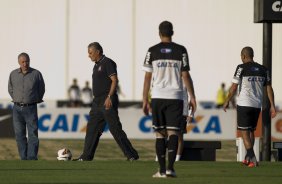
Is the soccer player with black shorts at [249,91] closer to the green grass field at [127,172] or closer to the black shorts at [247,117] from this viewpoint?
the black shorts at [247,117]

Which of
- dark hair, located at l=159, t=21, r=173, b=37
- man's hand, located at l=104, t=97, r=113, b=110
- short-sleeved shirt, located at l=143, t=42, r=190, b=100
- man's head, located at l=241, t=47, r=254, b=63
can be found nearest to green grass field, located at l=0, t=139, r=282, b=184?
Answer: man's hand, located at l=104, t=97, r=113, b=110

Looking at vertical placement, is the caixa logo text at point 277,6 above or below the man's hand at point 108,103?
above

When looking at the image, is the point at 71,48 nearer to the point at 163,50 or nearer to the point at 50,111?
the point at 50,111

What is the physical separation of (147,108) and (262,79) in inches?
141

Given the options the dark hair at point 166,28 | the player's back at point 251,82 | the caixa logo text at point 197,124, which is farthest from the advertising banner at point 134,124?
the dark hair at point 166,28

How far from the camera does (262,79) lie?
17.9m

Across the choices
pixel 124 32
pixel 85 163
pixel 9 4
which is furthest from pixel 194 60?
pixel 85 163

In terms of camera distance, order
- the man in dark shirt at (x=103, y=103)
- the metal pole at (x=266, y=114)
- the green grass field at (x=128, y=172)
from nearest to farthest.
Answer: the green grass field at (x=128, y=172) → the man in dark shirt at (x=103, y=103) → the metal pole at (x=266, y=114)

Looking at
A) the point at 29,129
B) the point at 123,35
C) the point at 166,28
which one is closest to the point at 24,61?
the point at 29,129

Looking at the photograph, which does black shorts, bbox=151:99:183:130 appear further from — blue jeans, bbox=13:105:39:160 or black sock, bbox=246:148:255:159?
blue jeans, bbox=13:105:39:160

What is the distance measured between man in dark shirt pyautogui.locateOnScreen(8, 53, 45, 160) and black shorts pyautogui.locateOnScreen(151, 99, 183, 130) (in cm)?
530

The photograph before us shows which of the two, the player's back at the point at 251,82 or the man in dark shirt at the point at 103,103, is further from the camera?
the man in dark shirt at the point at 103,103

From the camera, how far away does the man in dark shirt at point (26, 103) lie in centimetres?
1984

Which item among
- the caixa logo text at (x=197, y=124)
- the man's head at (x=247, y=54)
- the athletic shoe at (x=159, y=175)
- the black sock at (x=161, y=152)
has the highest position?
the man's head at (x=247, y=54)
